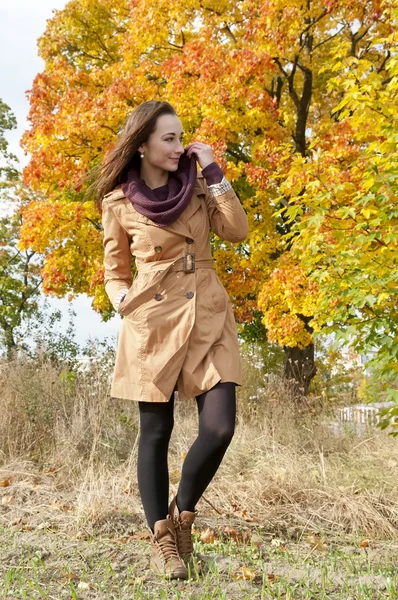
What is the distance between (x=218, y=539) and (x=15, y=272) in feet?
69.0

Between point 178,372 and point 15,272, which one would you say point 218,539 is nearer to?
point 178,372

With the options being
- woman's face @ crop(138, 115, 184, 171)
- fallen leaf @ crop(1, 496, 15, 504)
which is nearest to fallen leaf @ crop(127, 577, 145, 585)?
woman's face @ crop(138, 115, 184, 171)

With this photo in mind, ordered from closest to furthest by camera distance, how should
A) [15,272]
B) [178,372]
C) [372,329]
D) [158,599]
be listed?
[158,599] → [178,372] → [372,329] → [15,272]

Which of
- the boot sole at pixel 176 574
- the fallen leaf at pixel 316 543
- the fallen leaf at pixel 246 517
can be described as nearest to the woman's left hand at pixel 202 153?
the boot sole at pixel 176 574

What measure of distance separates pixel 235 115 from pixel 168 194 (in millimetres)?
6519

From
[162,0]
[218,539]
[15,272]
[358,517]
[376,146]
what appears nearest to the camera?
[218,539]

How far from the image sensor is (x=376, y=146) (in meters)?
5.55

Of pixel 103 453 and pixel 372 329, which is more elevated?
pixel 372 329

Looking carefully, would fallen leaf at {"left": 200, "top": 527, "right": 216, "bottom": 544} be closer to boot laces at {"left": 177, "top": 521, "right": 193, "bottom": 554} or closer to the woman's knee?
boot laces at {"left": 177, "top": 521, "right": 193, "bottom": 554}

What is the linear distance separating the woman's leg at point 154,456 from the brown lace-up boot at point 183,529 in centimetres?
5

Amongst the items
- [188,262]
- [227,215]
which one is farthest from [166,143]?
[188,262]

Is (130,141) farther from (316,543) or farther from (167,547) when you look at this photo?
(316,543)

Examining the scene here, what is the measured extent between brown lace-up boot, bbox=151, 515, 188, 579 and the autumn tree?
17.4 feet

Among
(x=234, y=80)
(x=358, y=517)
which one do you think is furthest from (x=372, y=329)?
(x=234, y=80)
